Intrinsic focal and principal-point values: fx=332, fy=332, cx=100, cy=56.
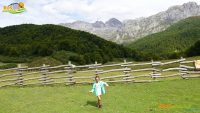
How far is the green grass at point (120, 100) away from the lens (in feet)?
53.7

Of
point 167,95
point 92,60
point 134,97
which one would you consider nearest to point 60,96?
point 134,97

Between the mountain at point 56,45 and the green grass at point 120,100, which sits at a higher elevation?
the mountain at point 56,45

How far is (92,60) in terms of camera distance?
12650cm

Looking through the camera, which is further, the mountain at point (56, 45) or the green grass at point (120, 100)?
the mountain at point (56, 45)

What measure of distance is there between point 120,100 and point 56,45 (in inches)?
5178

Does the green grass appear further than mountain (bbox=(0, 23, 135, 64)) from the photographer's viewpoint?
No

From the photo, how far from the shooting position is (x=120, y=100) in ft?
63.1

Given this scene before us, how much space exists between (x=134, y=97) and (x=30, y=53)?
418 ft

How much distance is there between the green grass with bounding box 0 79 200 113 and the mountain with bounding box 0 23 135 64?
317ft

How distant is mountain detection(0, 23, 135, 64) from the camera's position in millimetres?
134725

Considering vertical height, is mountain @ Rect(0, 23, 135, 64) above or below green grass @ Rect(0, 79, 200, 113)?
above

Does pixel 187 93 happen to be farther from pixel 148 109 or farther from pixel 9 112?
pixel 9 112

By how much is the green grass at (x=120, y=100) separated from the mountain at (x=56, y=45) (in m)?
96.6

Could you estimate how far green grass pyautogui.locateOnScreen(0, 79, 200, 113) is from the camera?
16375 millimetres
